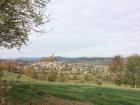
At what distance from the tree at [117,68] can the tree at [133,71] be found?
2039 millimetres

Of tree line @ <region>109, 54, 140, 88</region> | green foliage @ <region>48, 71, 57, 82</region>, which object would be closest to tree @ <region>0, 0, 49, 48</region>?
green foliage @ <region>48, 71, 57, 82</region>

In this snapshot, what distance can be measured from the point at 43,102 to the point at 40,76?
32.2 m

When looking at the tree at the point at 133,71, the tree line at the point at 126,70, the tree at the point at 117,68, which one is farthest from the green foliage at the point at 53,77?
the tree at the point at 133,71

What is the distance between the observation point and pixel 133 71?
318 feet

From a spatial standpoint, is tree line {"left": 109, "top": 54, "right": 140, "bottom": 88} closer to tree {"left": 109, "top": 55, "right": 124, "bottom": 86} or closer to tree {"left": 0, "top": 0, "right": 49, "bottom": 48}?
tree {"left": 109, "top": 55, "right": 124, "bottom": 86}

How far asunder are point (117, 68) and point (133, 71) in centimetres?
661

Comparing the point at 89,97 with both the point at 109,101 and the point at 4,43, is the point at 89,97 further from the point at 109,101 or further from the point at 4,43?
the point at 4,43

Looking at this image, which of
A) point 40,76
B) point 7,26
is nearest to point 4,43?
point 7,26

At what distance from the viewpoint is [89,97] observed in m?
25.3

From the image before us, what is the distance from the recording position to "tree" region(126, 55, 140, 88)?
94.6 m

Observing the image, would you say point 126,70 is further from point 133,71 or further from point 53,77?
point 53,77

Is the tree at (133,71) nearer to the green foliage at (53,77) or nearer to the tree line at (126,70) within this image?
the tree line at (126,70)

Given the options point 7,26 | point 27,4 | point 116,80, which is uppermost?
point 27,4

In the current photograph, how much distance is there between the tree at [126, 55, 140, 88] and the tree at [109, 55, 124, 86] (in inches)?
80.3
